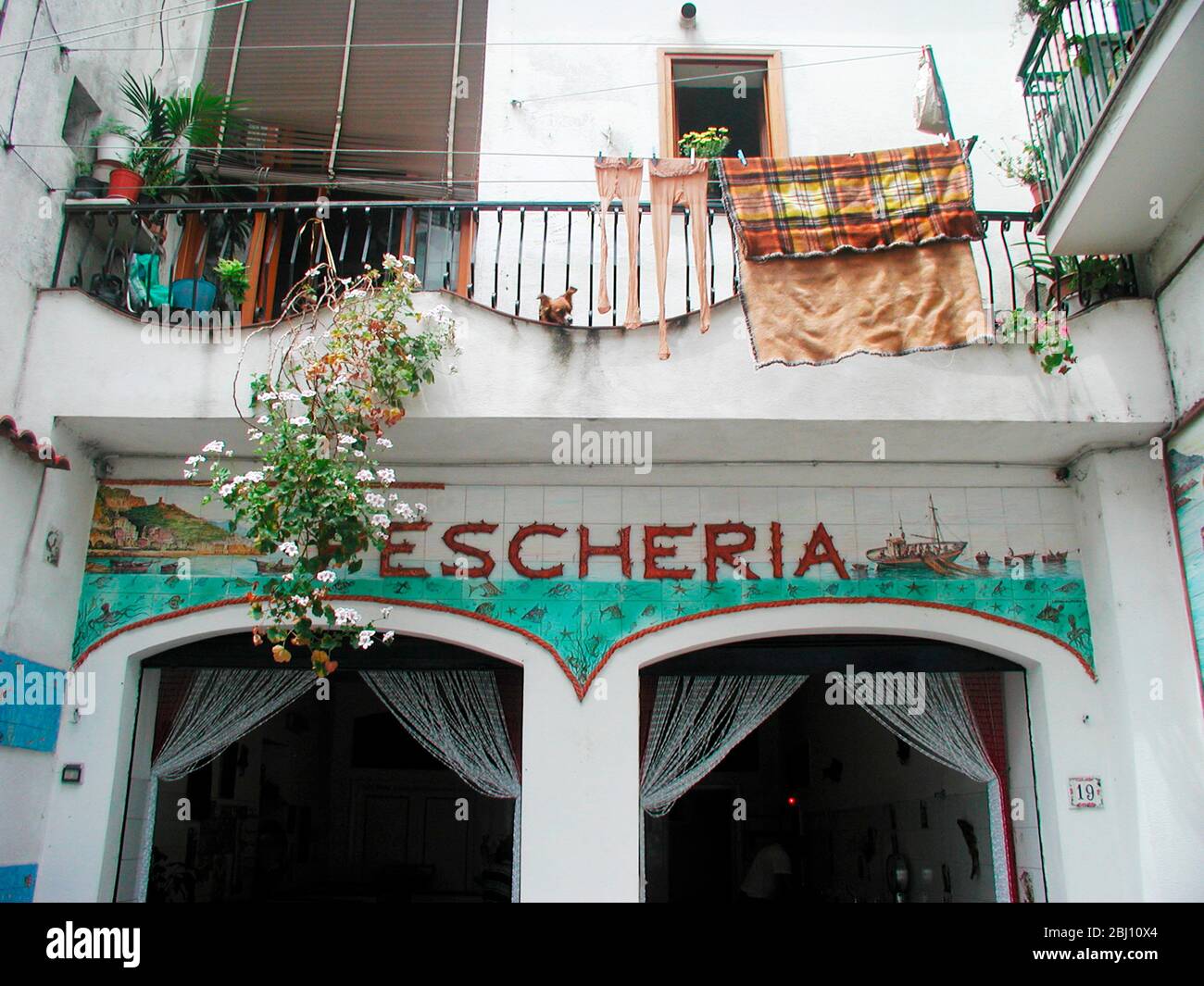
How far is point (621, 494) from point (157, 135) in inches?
152

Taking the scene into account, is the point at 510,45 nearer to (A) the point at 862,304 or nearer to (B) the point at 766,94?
(B) the point at 766,94

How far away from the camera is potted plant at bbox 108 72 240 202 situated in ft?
21.7

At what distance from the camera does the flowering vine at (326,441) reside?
5.12 meters

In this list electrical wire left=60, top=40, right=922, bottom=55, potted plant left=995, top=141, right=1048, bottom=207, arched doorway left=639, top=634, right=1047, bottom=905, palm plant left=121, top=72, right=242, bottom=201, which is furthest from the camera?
electrical wire left=60, top=40, right=922, bottom=55

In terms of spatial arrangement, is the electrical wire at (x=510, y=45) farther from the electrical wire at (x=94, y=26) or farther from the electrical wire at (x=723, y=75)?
the electrical wire at (x=94, y=26)

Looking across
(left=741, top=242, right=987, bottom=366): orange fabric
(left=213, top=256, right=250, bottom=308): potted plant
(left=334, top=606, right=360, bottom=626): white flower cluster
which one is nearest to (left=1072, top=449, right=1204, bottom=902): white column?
(left=741, top=242, right=987, bottom=366): orange fabric

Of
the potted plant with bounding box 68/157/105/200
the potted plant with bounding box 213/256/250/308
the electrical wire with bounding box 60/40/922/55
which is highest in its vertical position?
the electrical wire with bounding box 60/40/922/55

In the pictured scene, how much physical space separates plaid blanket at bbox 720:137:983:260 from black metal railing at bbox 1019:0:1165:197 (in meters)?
0.63

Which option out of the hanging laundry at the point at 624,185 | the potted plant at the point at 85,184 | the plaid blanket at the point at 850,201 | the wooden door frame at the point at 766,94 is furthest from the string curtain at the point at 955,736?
the potted plant at the point at 85,184

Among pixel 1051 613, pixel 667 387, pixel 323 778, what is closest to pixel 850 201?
pixel 667 387

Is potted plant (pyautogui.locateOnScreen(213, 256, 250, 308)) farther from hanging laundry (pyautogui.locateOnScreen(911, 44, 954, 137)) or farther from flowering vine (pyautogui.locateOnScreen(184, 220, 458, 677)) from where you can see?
hanging laundry (pyautogui.locateOnScreen(911, 44, 954, 137))

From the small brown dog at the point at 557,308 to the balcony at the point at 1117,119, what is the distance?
2.79m

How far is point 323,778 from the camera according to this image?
440 inches

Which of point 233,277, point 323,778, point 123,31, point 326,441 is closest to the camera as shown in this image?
point 326,441
